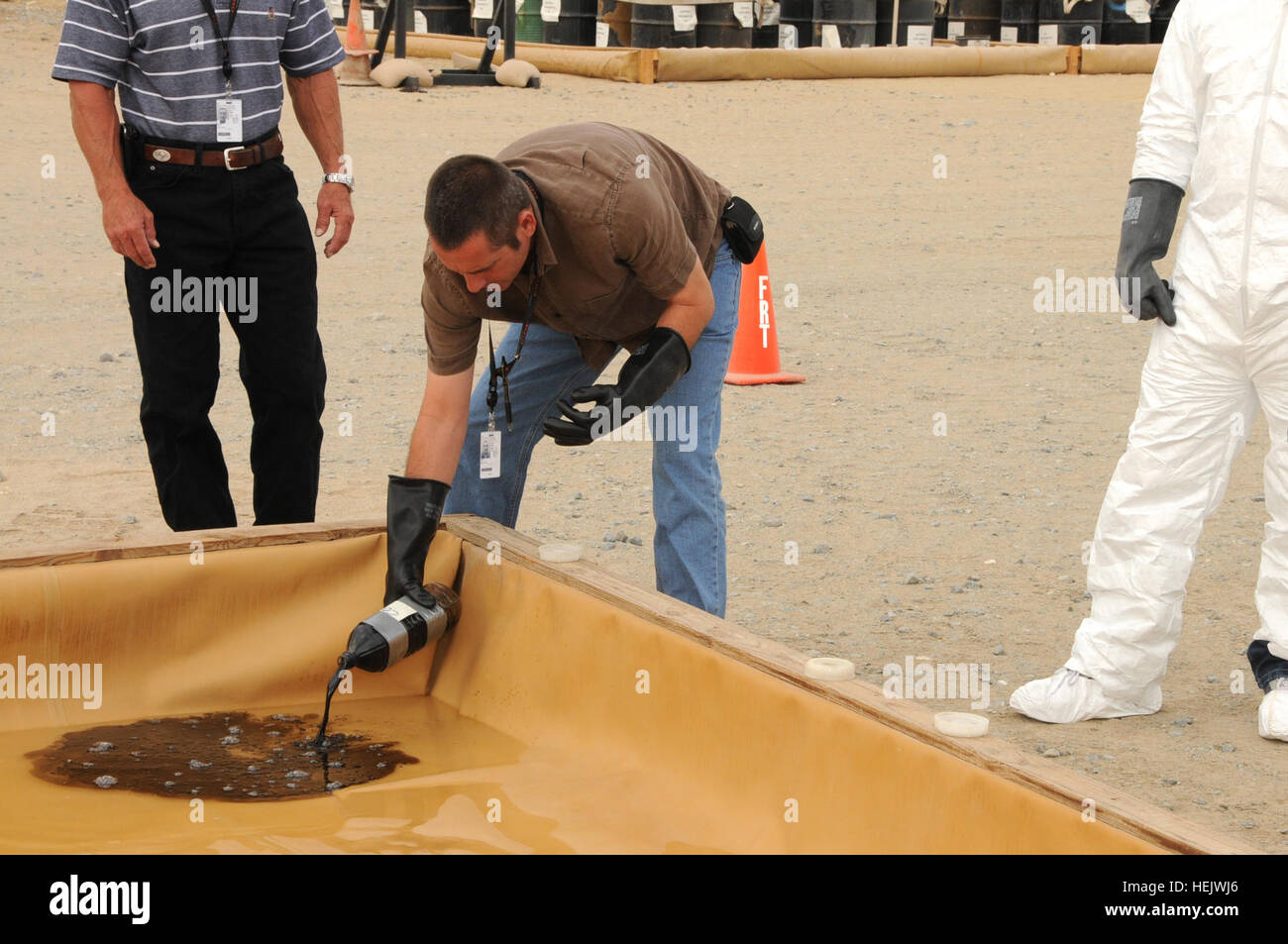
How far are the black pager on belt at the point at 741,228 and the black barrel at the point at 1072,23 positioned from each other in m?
14.2

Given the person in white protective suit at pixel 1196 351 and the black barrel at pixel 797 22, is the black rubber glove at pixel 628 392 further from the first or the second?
the black barrel at pixel 797 22

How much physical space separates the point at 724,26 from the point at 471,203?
13006 mm

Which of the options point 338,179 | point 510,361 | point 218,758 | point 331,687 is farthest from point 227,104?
point 218,758

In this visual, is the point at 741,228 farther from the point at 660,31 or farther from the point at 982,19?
the point at 982,19

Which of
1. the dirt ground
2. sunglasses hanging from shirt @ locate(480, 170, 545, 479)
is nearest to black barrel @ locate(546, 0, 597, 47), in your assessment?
the dirt ground

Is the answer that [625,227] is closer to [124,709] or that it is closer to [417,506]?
[417,506]

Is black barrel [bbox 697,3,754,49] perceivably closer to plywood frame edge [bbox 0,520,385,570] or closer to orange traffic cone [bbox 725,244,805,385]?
orange traffic cone [bbox 725,244,805,385]

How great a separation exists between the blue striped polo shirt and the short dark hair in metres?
0.98

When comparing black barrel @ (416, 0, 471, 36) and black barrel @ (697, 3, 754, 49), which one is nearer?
black barrel @ (697, 3, 754, 49)

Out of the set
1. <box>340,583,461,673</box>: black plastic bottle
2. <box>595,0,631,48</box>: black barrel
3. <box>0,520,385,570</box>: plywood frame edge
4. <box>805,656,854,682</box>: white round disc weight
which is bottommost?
<box>340,583,461,673</box>: black plastic bottle

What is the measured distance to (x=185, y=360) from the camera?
385 cm

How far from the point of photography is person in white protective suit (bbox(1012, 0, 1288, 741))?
3320 millimetres

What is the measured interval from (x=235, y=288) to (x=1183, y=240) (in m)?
2.20
